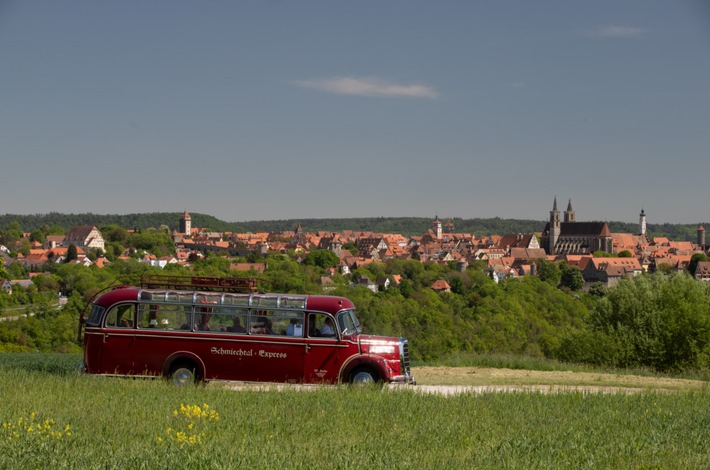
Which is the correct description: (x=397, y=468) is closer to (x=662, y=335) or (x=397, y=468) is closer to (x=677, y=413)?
(x=677, y=413)

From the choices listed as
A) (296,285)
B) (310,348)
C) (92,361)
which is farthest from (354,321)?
(296,285)

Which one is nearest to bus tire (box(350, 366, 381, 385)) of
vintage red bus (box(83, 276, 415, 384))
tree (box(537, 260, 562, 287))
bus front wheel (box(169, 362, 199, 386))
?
vintage red bus (box(83, 276, 415, 384))

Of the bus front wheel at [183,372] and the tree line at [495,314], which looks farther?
the tree line at [495,314]

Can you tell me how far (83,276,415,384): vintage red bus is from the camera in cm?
1831

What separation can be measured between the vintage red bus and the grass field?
1.44m

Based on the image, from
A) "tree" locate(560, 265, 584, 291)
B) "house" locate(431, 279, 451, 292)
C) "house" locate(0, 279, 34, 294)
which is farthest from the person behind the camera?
"tree" locate(560, 265, 584, 291)

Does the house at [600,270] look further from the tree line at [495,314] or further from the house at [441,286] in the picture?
the house at [441,286]

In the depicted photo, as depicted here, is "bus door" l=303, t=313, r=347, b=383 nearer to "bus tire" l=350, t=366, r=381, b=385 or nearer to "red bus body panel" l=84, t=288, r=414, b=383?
"red bus body panel" l=84, t=288, r=414, b=383

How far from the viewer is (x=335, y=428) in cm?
1263

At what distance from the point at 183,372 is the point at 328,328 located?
9.99 ft

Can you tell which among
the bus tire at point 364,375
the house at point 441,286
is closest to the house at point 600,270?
the house at point 441,286

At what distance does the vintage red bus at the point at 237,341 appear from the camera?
60.1 feet

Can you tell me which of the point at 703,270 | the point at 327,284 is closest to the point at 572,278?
the point at 703,270

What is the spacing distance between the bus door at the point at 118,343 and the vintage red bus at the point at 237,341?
0.02 meters
